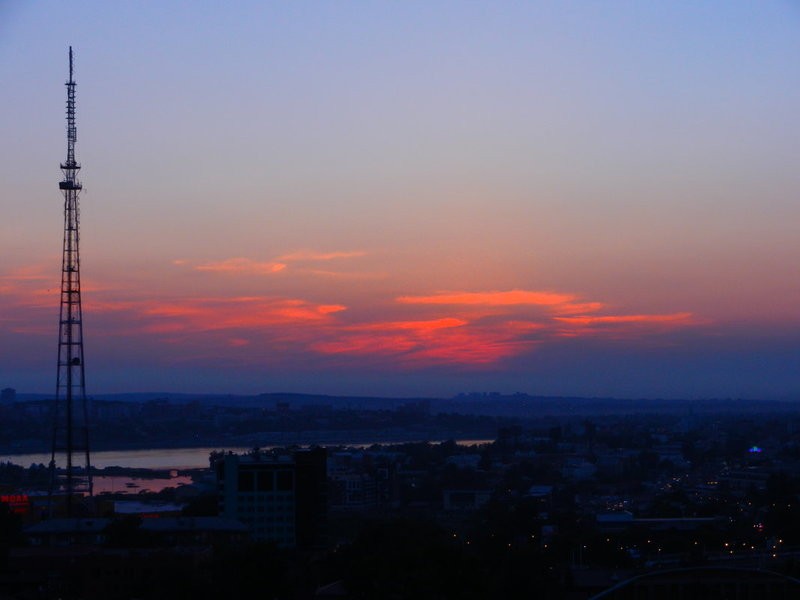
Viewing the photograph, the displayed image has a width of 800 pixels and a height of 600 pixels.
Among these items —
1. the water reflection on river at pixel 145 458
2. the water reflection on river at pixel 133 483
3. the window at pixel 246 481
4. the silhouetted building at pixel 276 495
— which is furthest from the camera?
the water reflection on river at pixel 145 458

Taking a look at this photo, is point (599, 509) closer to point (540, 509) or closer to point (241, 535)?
point (540, 509)

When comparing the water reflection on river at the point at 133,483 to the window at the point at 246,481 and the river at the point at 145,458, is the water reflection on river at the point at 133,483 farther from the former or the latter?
the window at the point at 246,481

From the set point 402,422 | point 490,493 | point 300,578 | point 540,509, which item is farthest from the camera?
point 402,422

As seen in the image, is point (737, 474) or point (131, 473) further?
point (131, 473)

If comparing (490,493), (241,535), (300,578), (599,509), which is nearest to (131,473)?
(490,493)

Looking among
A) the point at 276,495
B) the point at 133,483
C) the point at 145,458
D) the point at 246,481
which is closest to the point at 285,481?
the point at 276,495

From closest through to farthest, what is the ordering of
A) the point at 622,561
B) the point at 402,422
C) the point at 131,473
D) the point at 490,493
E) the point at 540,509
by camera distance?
the point at 622,561, the point at 540,509, the point at 490,493, the point at 131,473, the point at 402,422

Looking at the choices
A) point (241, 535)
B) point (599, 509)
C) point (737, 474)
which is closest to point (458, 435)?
point (737, 474)

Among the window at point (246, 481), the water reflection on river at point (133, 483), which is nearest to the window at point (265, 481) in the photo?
the window at point (246, 481)
